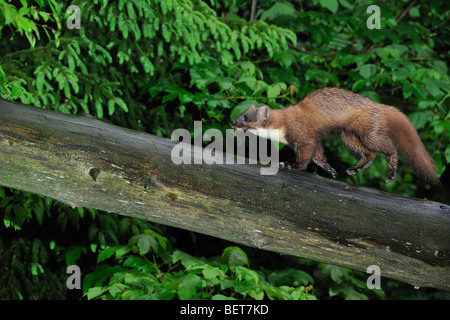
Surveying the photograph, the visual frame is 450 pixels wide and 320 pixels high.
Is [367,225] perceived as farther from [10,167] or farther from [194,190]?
[10,167]

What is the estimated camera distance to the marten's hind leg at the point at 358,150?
341cm

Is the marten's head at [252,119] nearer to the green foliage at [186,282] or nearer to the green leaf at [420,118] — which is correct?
the green foliage at [186,282]

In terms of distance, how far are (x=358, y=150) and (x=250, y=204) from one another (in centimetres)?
135

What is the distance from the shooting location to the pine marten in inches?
124

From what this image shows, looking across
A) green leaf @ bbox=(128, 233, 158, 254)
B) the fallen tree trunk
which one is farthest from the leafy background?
the fallen tree trunk

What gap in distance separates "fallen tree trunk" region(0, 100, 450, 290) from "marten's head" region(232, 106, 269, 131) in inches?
38.4

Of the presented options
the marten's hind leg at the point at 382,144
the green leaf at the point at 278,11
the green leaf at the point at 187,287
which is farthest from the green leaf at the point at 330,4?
the green leaf at the point at 187,287

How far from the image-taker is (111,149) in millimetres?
2420

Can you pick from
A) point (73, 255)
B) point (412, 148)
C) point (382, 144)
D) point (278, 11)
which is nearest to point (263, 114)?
point (382, 144)

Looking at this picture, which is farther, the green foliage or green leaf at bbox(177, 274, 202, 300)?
the green foliage

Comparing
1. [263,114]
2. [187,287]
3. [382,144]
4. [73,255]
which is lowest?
[73,255]

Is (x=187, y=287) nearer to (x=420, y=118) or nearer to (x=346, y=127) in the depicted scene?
(x=346, y=127)

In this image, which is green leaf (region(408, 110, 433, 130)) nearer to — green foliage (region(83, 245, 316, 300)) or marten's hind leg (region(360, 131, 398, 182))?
marten's hind leg (region(360, 131, 398, 182))

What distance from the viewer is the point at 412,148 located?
3105mm
